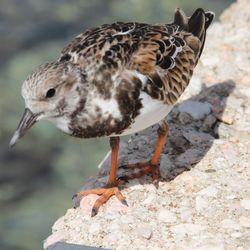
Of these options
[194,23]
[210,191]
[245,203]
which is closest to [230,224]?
[245,203]

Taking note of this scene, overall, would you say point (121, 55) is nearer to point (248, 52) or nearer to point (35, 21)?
point (248, 52)

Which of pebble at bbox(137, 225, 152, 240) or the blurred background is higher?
pebble at bbox(137, 225, 152, 240)

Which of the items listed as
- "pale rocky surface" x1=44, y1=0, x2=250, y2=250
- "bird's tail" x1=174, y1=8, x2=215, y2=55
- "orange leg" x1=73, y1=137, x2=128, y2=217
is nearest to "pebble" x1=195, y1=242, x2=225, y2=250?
"pale rocky surface" x1=44, y1=0, x2=250, y2=250

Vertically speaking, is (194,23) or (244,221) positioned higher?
(194,23)

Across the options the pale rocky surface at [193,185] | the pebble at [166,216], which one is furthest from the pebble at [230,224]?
A: the pebble at [166,216]

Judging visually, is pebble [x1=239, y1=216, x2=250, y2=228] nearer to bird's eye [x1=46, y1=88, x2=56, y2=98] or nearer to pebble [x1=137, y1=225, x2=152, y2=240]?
pebble [x1=137, y1=225, x2=152, y2=240]

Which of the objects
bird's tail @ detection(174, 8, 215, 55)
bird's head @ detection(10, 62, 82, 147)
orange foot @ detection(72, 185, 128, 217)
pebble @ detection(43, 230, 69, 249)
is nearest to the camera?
bird's head @ detection(10, 62, 82, 147)

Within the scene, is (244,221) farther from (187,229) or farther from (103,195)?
(103,195)
